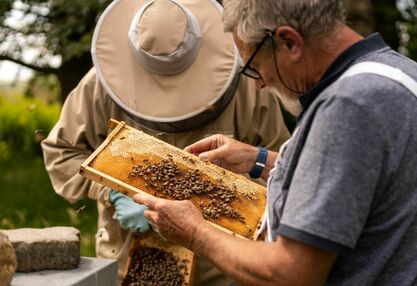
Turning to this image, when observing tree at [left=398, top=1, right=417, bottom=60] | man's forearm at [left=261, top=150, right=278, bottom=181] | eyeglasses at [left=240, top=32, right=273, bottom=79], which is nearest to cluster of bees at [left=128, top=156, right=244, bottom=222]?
man's forearm at [left=261, top=150, right=278, bottom=181]

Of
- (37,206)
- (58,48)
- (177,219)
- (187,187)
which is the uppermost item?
(177,219)

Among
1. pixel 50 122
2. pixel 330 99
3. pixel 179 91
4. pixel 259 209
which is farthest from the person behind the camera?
pixel 50 122

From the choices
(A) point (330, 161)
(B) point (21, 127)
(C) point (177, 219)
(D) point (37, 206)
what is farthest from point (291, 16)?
(B) point (21, 127)

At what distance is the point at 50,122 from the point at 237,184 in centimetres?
1121

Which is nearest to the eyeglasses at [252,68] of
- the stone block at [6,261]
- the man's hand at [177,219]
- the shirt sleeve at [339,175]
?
the shirt sleeve at [339,175]

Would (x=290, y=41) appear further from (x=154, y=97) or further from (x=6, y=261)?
(x=154, y=97)

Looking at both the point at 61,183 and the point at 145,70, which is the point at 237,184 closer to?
the point at 145,70

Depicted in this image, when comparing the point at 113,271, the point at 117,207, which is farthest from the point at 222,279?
the point at 113,271

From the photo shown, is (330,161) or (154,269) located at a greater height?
(330,161)

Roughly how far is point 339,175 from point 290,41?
457 millimetres

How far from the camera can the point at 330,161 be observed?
6.62 feet

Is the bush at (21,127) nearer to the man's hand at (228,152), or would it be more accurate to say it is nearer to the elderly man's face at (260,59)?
the man's hand at (228,152)

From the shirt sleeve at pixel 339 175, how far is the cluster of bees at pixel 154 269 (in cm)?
193

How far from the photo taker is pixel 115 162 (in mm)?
3092
